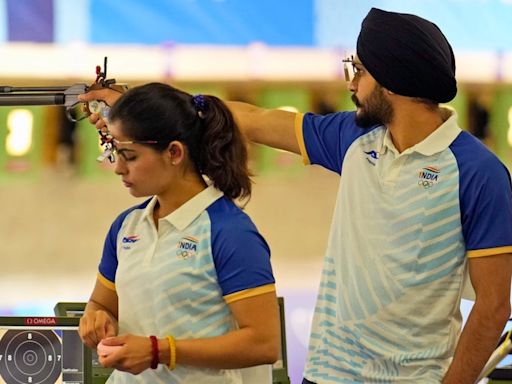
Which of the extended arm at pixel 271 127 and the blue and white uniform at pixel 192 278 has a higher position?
the extended arm at pixel 271 127

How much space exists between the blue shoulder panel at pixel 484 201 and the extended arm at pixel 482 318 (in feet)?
0.14

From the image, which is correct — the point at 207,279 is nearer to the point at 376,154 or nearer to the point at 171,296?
the point at 171,296

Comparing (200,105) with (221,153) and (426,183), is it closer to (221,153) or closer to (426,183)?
(221,153)

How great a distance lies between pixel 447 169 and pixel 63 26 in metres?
2.42

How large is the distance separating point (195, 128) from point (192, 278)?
0.31m

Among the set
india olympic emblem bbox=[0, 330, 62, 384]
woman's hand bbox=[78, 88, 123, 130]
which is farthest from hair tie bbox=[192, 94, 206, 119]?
india olympic emblem bbox=[0, 330, 62, 384]

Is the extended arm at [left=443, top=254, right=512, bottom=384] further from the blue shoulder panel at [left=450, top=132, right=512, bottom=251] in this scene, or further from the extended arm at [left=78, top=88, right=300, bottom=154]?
the extended arm at [left=78, top=88, right=300, bottom=154]

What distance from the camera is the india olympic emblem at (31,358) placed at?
318 cm

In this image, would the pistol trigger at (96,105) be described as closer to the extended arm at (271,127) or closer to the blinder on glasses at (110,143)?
the blinder on glasses at (110,143)

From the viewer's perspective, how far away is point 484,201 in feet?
7.29

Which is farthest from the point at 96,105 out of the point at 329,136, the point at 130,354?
the point at 130,354

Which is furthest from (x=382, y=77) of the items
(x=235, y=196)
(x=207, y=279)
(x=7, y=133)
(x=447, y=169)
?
(x=7, y=133)

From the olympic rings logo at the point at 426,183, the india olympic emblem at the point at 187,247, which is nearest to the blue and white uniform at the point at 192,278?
the india olympic emblem at the point at 187,247

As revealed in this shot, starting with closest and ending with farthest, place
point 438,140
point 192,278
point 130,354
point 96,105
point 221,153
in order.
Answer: point 130,354 → point 192,278 → point 221,153 → point 438,140 → point 96,105
